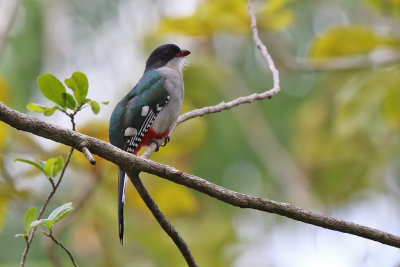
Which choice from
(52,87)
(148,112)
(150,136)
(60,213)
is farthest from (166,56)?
(60,213)

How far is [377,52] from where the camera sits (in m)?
4.79

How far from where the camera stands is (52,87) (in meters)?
2.51

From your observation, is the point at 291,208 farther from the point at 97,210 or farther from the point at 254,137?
the point at 254,137

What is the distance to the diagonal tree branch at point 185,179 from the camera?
228cm

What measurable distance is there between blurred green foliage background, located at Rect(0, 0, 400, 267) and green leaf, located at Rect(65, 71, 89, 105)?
1.19 meters

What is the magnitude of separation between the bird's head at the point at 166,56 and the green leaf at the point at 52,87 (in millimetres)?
2817

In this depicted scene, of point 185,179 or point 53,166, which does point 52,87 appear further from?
point 185,179

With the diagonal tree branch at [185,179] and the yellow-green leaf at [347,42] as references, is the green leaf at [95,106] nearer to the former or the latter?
the diagonal tree branch at [185,179]

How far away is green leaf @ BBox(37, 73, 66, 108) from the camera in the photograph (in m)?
2.49

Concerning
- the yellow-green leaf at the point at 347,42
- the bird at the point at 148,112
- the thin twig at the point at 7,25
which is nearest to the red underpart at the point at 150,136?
the bird at the point at 148,112

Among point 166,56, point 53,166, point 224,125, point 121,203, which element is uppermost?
point 53,166

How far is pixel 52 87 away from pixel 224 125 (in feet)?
19.1

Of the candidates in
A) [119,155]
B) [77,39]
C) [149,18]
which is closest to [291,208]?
[119,155]

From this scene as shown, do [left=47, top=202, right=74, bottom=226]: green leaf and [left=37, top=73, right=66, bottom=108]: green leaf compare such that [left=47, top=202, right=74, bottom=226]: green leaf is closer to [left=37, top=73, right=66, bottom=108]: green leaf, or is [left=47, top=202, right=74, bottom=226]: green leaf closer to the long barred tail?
[left=37, top=73, right=66, bottom=108]: green leaf
